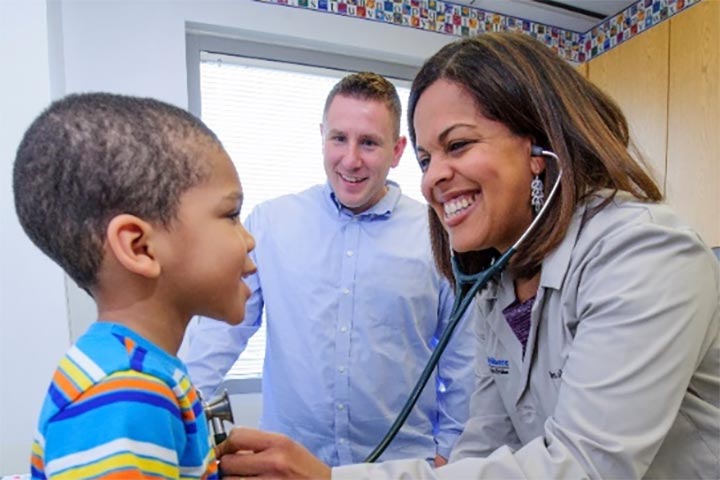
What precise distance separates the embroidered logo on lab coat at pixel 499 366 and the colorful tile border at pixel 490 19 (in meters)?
1.86

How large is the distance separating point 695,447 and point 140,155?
799 millimetres

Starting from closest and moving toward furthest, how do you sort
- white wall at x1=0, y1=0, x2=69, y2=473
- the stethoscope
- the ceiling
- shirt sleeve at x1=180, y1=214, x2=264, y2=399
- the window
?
the stethoscope
shirt sleeve at x1=180, y1=214, x2=264, y2=399
white wall at x1=0, y1=0, x2=69, y2=473
the window
the ceiling

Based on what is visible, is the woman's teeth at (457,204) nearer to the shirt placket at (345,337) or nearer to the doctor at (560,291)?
the doctor at (560,291)

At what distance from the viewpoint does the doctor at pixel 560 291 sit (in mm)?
643

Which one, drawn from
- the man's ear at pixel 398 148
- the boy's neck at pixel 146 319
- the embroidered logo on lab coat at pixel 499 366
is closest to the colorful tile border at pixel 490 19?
the man's ear at pixel 398 148

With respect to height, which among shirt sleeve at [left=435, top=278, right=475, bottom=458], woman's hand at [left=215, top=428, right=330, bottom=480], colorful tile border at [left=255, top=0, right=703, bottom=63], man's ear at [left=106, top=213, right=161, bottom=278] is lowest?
shirt sleeve at [left=435, top=278, right=475, bottom=458]

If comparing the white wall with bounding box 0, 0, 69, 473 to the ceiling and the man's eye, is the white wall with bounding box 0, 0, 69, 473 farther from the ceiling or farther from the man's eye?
the ceiling

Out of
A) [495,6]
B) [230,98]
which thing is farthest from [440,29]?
[230,98]

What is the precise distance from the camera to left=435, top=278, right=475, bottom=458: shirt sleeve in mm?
1304

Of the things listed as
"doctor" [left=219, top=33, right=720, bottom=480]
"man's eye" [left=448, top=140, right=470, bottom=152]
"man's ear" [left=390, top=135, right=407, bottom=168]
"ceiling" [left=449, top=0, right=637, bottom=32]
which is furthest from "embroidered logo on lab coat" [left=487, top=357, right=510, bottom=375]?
"ceiling" [left=449, top=0, right=637, bottom=32]

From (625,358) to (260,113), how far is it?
193 cm

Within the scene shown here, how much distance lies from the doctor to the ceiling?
1.91 meters

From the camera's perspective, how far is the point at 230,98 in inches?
88.4

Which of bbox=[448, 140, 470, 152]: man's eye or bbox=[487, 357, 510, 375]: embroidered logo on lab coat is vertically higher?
bbox=[448, 140, 470, 152]: man's eye
